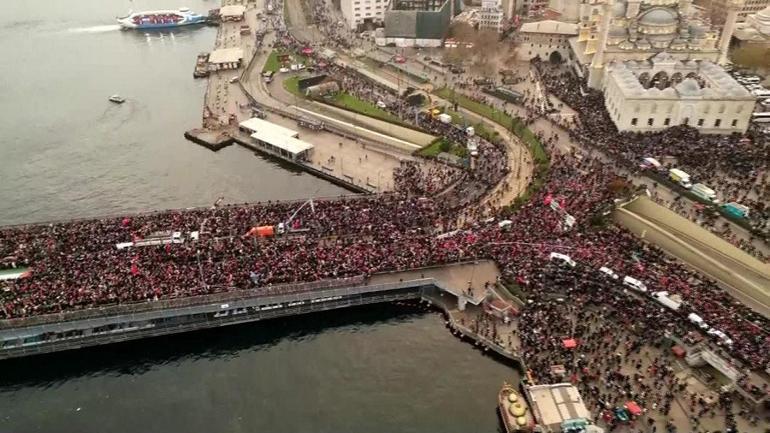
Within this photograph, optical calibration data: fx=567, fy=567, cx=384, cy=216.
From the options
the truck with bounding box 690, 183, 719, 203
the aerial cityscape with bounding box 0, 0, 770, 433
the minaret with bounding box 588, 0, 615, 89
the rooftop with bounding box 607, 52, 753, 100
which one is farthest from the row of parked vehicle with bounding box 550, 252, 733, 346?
the minaret with bounding box 588, 0, 615, 89

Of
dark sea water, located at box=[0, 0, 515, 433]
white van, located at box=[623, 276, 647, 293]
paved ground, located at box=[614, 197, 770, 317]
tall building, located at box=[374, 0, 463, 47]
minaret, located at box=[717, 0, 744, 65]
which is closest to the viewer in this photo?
dark sea water, located at box=[0, 0, 515, 433]

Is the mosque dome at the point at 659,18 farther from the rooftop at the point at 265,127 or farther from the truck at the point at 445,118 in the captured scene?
the rooftop at the point at 265,127

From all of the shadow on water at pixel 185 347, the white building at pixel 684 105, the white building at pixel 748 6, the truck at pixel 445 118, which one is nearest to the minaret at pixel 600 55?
the white building at pixel 684 105

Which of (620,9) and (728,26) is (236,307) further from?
(620,9)

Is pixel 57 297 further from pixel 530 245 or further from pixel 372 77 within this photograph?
pixel 372 77

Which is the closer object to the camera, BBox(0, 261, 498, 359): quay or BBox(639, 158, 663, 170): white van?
BBox(0, 261, 498, 359): quay

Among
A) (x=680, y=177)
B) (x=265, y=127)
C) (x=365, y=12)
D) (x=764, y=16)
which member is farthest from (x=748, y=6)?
(x=265, y=127)

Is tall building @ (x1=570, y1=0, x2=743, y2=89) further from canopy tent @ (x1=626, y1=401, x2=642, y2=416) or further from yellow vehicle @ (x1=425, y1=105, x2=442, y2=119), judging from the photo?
canopy tent @ (x1=626, y1=401, x2=642, y2=416)
